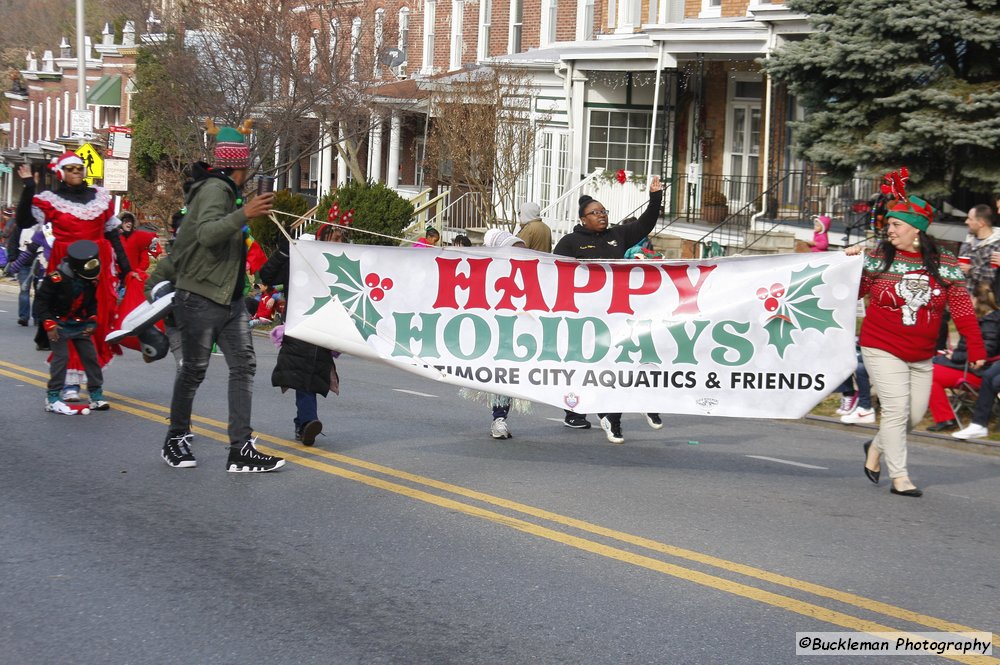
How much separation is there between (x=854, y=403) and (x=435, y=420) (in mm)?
4451

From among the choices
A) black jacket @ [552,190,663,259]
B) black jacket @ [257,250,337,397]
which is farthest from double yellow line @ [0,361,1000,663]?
black jacket @ [552,190,663,259]

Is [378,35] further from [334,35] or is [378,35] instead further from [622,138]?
[622,138]

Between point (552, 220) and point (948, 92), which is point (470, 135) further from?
point (948, 92)

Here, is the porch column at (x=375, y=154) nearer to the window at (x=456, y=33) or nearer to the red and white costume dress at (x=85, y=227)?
the window at (x=456, y=33)

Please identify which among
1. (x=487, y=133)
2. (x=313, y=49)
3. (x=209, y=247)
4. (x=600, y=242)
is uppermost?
(x=313, y=49)

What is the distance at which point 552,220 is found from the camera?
27969 mm

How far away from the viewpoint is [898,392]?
852 centimetres

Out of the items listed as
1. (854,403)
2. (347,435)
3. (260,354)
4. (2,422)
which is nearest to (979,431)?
(854,403)

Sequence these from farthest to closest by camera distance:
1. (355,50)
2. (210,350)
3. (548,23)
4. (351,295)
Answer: (548,23) < (355,50) < (351,295) < (210,350)

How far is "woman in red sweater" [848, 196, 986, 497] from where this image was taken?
8.41 meters

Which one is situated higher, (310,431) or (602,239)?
(602,239)

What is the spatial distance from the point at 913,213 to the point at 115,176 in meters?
22.8

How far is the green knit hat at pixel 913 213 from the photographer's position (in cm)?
838

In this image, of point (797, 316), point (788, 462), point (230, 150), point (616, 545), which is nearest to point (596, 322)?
point (797, 316)
